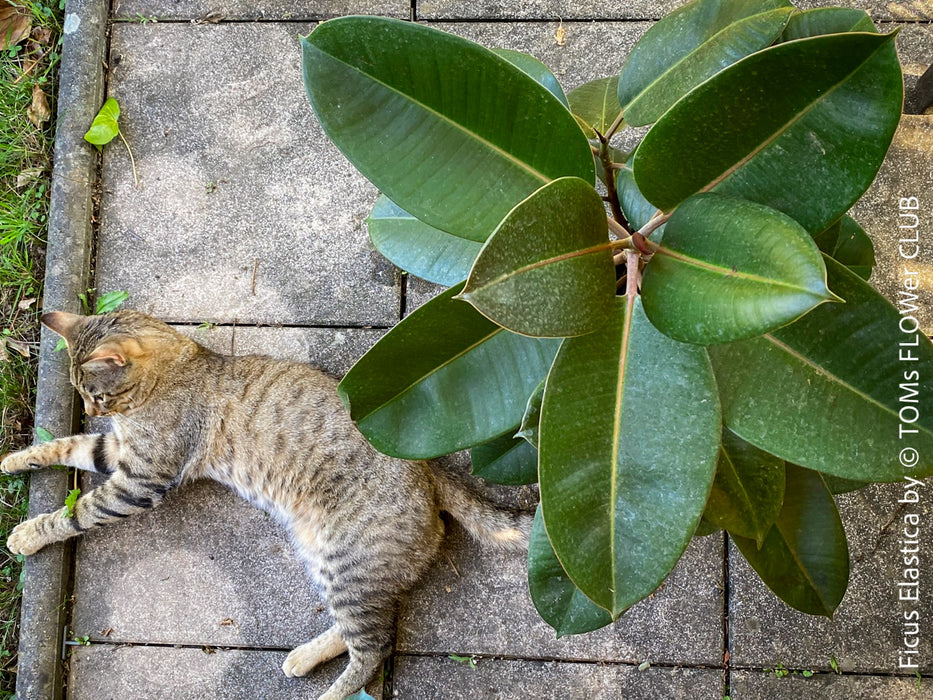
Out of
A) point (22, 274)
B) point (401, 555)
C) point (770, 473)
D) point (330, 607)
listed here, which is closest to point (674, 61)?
point (770, 473)

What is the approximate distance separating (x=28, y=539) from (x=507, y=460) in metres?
1.78

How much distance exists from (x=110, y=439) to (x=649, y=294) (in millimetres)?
2123

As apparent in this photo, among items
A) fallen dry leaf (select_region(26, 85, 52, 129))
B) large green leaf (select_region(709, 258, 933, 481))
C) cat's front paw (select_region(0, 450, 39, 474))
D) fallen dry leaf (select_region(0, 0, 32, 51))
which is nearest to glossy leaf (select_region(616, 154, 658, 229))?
→ large green leaf (select_region(709, 258, 933, 481))

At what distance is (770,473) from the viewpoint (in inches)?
57.0

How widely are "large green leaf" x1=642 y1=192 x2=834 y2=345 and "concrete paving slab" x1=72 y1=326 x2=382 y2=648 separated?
1.55 m

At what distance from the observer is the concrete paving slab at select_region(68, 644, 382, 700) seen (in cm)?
242

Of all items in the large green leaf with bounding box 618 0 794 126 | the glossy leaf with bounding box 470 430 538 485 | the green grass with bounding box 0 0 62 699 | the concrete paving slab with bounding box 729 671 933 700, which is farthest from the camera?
A: the green grass with bounding box 0 0 62 699

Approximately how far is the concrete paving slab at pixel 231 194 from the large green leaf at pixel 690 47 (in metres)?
1.25

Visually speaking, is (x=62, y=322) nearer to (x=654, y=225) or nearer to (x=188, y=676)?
(x=188, y=676)

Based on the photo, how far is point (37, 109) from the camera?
9.02 ft

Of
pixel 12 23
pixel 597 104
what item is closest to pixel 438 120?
pixel 597 104

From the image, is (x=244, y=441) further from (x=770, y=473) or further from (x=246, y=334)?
(x=770, y=473)

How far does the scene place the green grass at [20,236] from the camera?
258cm

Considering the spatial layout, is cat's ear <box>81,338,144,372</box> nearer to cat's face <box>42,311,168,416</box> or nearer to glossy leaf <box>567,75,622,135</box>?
cat's face <box>42,311,168,416</box>
